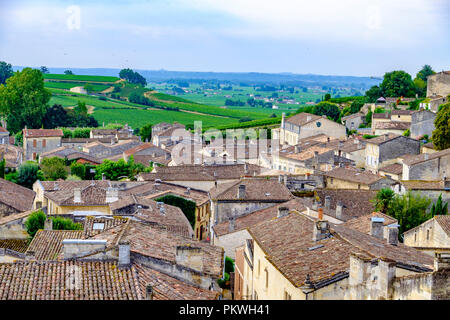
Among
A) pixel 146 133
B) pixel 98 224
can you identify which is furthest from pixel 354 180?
pixel 146 133

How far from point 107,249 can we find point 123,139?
60185 millimetres

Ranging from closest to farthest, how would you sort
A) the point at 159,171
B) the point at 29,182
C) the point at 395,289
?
the point at 395,289
the point at 159,171
the point at 29,182

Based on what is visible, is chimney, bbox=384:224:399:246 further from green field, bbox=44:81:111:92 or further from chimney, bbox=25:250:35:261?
green field, bbox=44:81:111:92

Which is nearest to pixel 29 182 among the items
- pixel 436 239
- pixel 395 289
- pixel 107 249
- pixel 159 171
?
pixel 159 171

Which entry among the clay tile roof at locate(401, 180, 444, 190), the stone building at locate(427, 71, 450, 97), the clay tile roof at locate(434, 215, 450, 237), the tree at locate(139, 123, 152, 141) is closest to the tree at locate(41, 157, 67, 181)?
the clay tile roof at locate(401, 180, 444, 190)

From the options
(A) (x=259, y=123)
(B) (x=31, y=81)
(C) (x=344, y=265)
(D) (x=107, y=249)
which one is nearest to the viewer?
(C) (x=344, y=265)

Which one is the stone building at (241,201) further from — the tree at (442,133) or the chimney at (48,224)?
→ the tree at (442,133)

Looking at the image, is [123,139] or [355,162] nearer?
[355,162]

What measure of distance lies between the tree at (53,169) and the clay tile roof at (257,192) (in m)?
22.2

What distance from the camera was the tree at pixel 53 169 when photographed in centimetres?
4974

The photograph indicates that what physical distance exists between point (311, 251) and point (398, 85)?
6240cm

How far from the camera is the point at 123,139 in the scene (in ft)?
238

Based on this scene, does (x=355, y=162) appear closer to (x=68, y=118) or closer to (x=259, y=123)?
(x=259, y=123)

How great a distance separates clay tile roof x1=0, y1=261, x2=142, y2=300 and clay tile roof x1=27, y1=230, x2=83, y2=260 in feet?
12.2
